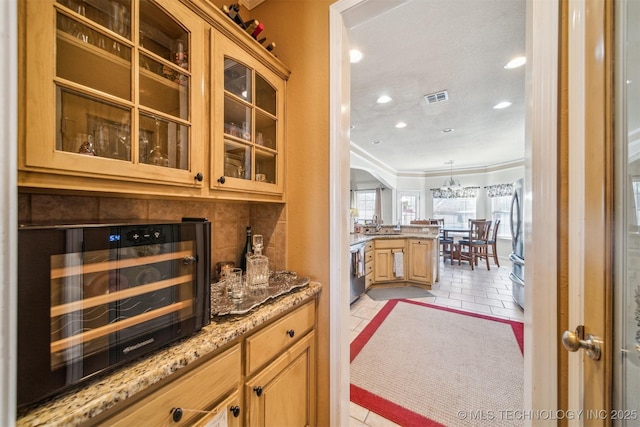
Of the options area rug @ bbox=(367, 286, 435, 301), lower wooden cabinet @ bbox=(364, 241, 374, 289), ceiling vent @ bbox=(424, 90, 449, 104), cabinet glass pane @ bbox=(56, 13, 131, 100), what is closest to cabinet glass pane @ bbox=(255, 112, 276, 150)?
cabinet glass pane @ bbox=(56, 13, 131, 100)

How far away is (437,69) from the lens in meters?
2.27

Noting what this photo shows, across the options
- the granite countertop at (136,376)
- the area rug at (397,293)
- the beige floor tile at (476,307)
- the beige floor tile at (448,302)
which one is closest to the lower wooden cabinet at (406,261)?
the area rug at (397,293)

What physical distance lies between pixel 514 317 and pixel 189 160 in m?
3.92

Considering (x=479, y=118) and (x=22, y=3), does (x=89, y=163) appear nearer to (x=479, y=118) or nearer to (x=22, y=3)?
(x=22, y=3)

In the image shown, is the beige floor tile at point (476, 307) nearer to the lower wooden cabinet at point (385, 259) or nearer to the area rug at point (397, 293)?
the area rug at point (397, 293)

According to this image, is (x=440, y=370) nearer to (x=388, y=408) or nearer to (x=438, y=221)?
(x=388, y=408)

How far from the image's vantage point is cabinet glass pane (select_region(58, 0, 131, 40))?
0.72 meters

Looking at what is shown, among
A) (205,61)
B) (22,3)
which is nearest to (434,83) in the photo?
(205,61)

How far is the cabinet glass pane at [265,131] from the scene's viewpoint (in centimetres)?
131

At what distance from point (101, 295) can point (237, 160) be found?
2.49 feet

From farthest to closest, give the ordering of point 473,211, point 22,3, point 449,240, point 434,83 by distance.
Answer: point 473,211 → point 449,240 → point 434,83 → point 22,3

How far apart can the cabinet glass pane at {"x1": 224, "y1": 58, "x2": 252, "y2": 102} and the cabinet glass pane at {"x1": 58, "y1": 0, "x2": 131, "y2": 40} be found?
359 millimetres

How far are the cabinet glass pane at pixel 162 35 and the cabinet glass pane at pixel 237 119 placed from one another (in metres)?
0.22

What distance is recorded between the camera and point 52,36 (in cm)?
63
